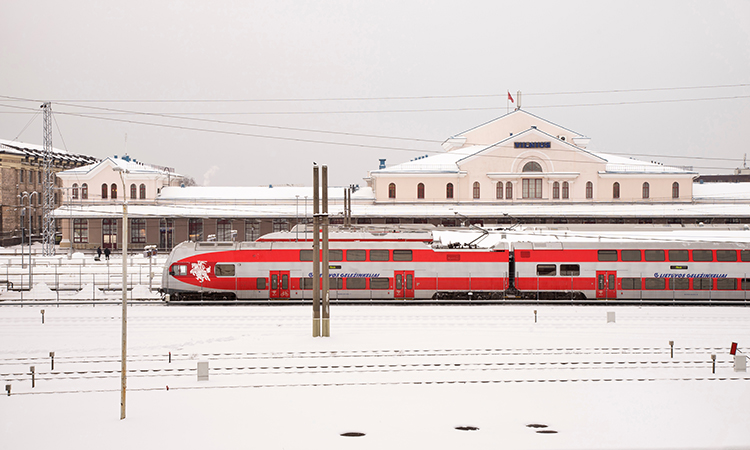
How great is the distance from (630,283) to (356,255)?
48.5 ft

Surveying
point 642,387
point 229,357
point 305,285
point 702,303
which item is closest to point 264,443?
point 229,357

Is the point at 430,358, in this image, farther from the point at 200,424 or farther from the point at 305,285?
the point at 305,285

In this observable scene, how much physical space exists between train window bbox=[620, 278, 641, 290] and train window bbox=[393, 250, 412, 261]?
11473mm

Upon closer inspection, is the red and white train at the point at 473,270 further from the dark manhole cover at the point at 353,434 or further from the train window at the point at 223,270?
the dark manhole cover at the point at 353,434

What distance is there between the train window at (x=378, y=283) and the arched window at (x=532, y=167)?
4005cm

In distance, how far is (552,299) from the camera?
1211 inches

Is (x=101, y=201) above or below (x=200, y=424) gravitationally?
above

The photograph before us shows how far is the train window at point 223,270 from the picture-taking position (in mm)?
30219

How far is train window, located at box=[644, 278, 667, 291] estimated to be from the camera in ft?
99.1

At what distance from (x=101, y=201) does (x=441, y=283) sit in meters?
51.6

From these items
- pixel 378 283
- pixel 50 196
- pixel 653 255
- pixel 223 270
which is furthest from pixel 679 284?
pixel 50 196

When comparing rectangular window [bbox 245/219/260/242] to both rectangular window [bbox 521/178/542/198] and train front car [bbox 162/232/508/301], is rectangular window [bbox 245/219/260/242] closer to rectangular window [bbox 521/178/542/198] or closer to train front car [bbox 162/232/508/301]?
rectangular window [bbox 521/178/542/198]

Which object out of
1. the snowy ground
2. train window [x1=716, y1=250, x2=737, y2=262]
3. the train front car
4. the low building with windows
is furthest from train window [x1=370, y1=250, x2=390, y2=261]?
the low building with windows

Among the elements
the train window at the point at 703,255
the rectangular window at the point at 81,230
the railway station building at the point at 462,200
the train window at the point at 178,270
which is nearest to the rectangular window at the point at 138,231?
the railway station building at the point at 462,200
